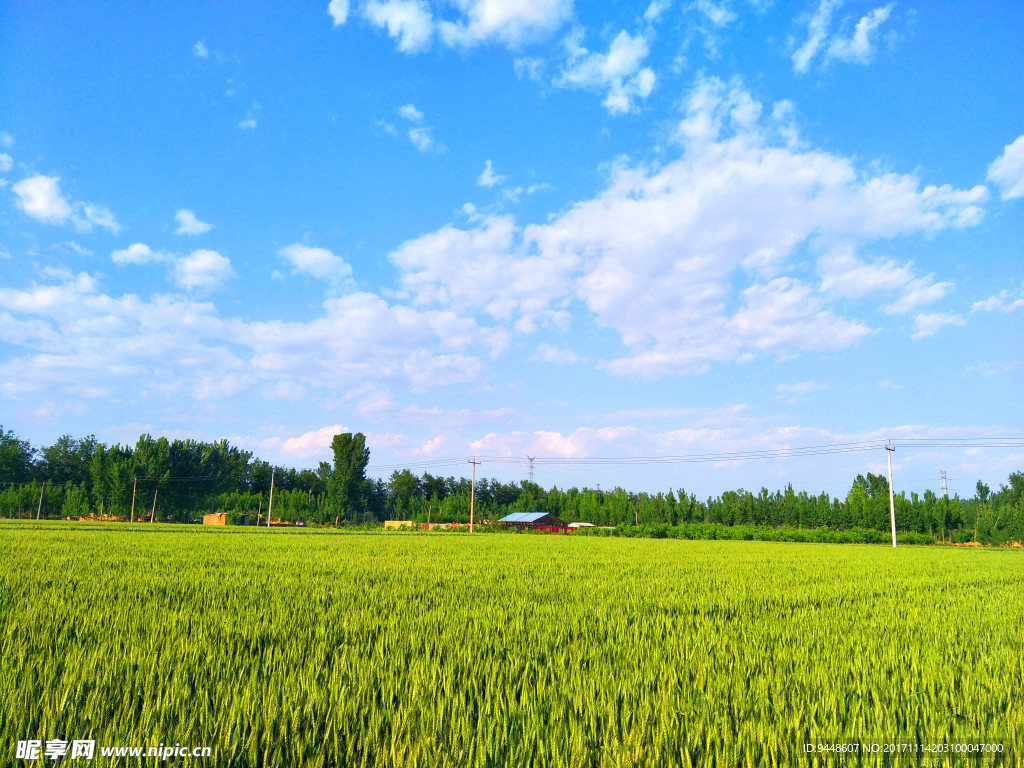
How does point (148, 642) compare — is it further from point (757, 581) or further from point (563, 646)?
point (757, 581)

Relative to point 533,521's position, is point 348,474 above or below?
above

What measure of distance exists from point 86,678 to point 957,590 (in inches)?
551

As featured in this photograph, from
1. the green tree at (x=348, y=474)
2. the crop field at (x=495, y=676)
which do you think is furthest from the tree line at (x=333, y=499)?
the crop field at (x=495, y=676)

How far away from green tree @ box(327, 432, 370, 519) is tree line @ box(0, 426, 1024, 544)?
0.15 meters

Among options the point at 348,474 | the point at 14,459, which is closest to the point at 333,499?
the point at 348,474

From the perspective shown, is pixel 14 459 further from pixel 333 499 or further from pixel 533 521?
pixel 533 521

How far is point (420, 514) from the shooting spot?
3457 inches

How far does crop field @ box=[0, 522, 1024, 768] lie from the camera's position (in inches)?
103

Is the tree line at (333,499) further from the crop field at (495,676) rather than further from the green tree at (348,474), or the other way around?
the crop field at (495,676)

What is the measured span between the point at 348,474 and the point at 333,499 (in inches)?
158

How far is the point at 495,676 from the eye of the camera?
12.2ft

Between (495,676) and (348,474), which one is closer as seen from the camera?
(495,676)

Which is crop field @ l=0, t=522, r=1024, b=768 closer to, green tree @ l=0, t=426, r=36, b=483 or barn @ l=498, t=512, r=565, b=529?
barn @ l=498, t=512, r=565, b=529

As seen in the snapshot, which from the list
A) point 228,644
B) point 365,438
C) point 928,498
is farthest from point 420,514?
point 228,644
